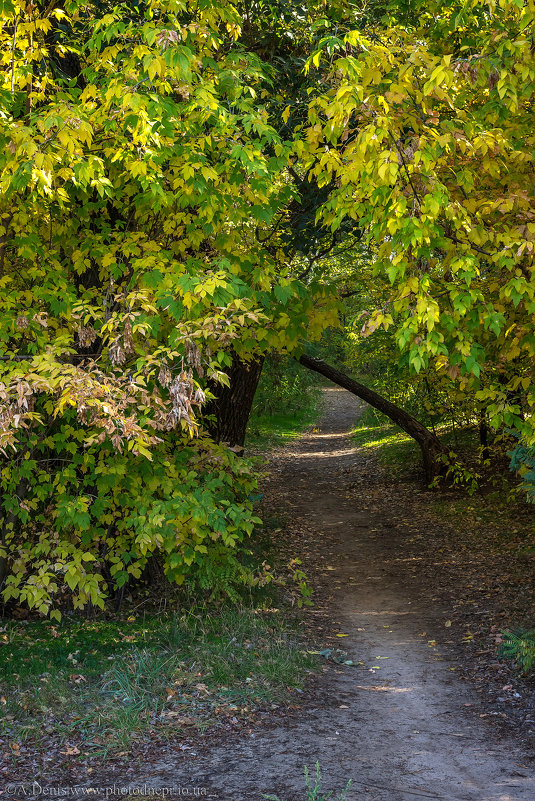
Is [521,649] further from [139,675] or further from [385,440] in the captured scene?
[385,440]

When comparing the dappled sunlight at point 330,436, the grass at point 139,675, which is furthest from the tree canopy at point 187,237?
the dappled sunlight at point 330,436

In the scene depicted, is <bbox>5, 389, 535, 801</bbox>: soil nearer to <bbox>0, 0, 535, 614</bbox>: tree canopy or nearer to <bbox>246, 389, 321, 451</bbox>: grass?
<bbox>0, 0, 535, 614</bbox>: tree canopy

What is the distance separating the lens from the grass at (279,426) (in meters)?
19.9

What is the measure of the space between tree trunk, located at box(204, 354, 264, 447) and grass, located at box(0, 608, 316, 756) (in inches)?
115

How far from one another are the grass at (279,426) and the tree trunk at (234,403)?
9.08 m

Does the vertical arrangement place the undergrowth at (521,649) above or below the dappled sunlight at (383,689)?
above

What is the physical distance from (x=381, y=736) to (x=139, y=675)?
1745 mm

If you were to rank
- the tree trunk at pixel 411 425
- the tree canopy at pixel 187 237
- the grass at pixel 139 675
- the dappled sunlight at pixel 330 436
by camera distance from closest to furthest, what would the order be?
the tree canopy at pixel 187 237
the grass at pixel 139 675
the tree trunk at pixel 411 425
the dappled sunlight at pixel 330 436

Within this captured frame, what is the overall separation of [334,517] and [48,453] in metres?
6.66

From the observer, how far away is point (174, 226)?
6.25 m

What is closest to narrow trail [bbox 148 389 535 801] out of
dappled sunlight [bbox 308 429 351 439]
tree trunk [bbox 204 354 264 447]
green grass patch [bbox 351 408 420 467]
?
tree trunk [bbox 204 354 264 447]

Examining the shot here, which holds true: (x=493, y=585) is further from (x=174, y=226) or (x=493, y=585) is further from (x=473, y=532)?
(x=174, y=226)

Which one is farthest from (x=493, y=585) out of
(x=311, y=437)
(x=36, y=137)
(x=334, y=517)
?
(x=311, y=437)

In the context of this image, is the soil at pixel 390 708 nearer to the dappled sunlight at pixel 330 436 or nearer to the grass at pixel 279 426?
the grass at pixel 279 426
